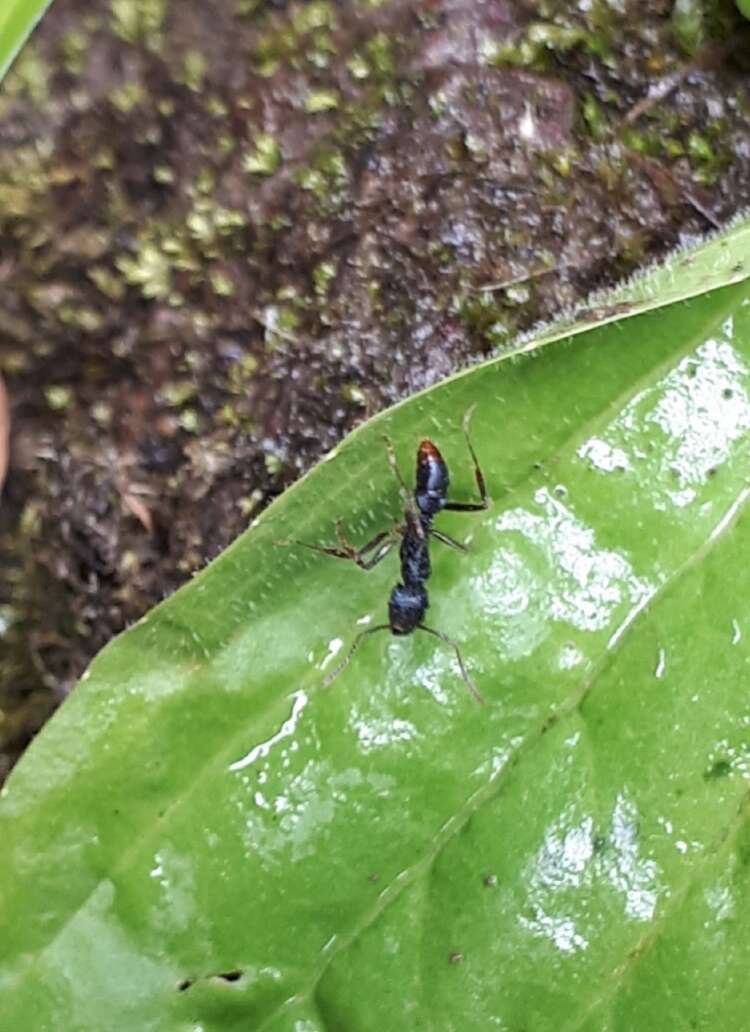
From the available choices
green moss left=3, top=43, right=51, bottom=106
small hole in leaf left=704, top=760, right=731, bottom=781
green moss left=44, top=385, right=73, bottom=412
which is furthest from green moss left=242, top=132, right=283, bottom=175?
small hole in leaf left=704, top=760, right=731, bottom=781

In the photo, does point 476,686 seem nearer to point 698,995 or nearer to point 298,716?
point 298,716

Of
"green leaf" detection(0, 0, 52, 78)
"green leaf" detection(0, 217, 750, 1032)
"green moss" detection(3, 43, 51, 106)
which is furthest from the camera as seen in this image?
"green moss" detection(3, 43, 51, 106)

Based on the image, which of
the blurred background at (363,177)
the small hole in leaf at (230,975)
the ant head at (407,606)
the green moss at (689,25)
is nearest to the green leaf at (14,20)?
the blurred background at (363,177)

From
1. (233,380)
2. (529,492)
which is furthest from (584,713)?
(233,380)

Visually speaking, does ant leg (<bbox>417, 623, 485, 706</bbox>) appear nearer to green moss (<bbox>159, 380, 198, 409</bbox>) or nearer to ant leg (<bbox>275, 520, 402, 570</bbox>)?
ant leg (<bbox>275, 520, 402, 570</bbox>)

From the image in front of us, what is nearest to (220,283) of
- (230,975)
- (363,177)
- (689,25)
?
(363,177)

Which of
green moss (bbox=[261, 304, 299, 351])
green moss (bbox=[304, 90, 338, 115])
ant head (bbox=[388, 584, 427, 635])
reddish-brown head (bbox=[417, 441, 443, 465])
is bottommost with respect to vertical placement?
ant head (bbox=[388, 584, 427, 635])

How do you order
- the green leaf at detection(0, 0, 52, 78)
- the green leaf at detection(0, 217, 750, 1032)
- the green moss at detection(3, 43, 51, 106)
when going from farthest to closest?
the green moss at detection(3, 43, 51, 106) → the green leaf at detection(0, 217, 750, 1032) → the green leaf at detection(0, 0, 52, 78)

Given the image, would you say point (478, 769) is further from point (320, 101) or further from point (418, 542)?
point (320, 101)
